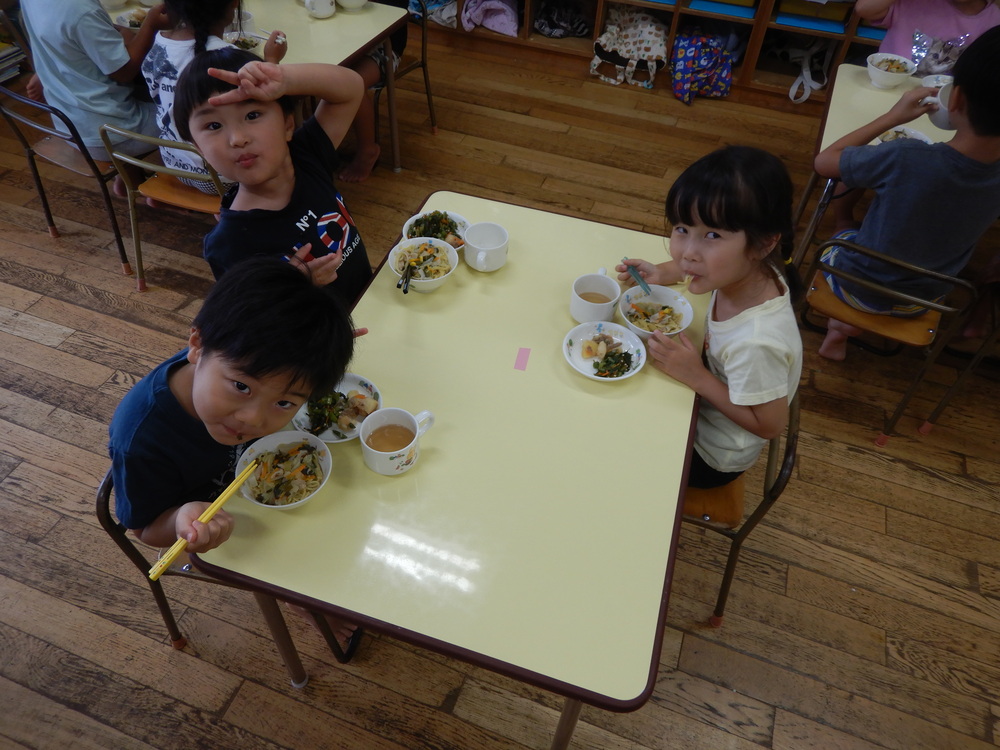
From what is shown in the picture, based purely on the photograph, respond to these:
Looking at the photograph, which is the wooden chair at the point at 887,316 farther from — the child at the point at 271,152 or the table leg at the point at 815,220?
the child at the point at 271,152

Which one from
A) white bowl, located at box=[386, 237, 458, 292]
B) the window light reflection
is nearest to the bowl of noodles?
the window light reflection

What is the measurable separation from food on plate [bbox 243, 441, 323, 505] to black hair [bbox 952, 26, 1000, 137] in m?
1.87

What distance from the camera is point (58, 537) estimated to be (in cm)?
196

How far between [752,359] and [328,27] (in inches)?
90.2

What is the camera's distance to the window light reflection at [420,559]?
40.7 inches

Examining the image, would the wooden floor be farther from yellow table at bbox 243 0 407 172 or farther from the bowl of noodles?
yellow table at bbox 243 0 407 172

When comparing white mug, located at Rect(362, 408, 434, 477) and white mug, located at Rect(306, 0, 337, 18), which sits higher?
white mug, located at Rect(306, 0, 337, 18)

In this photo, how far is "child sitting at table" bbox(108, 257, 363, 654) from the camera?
1005mm

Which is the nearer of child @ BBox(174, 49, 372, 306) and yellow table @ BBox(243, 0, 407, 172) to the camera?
child @ BBox(174, 49, 372, 306)

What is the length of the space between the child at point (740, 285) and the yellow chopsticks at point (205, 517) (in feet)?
2.76

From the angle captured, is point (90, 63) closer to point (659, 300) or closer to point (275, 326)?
point (275, 326)

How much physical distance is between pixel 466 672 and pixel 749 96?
3.68 metres

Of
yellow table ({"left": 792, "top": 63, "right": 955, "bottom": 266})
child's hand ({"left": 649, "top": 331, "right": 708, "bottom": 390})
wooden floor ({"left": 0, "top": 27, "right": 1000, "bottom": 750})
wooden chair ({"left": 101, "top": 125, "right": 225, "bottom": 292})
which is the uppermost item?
yellow table ({"left": 792, "top": 63, "right": 955, "bottom": 266})

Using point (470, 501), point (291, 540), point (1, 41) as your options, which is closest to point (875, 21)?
point (470, 501)
